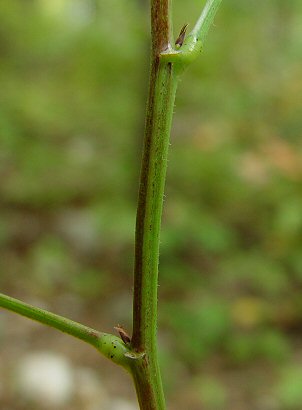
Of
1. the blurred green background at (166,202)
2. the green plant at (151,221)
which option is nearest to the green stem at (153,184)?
the green plant at (151,221)

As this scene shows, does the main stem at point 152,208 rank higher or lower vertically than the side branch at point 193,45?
lower

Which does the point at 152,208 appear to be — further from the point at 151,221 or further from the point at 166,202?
the point at 166,202

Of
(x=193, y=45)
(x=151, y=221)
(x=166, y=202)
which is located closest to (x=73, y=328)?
(x=151, y=221)

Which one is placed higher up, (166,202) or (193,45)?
(193,45)

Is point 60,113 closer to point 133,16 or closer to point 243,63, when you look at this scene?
point 133,16

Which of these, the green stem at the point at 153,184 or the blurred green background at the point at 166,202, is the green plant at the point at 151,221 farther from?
the blurred green background at the point at 166,202

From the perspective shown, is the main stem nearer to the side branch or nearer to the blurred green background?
the side branch
